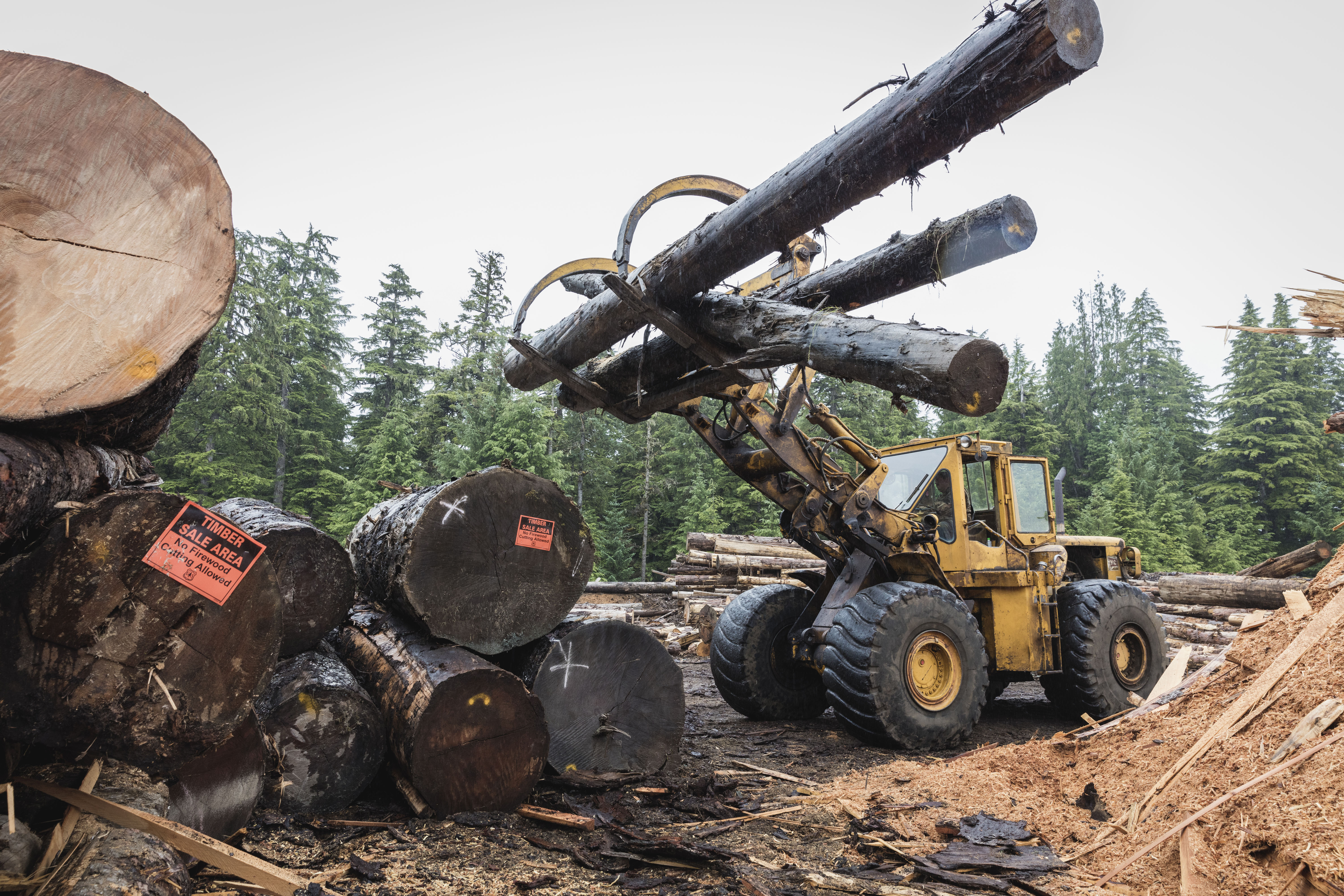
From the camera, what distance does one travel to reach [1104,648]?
279 inches

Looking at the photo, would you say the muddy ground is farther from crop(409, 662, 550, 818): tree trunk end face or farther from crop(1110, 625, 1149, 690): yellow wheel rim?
crop(1110, 625, 1149, 690): yellow wheel rim

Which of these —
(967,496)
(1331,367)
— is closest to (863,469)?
(967,496)

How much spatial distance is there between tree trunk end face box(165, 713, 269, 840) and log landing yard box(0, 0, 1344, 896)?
0.04 ft

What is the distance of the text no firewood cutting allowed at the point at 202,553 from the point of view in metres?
2.44

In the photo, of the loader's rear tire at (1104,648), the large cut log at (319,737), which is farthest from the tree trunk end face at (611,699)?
the loader's rear tire at (1104,648)

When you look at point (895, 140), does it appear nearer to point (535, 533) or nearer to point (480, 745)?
point (535, 533)

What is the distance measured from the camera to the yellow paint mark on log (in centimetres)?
231

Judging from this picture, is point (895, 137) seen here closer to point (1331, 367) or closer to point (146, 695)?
point (146, 695)

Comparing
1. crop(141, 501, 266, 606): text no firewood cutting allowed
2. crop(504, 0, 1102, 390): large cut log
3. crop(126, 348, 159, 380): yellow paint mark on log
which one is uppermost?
crop(504, 0, 1102, 390): large cut log

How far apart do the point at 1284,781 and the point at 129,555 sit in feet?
14.5

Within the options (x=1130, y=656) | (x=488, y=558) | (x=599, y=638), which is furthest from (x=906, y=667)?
(x=488, y=558)

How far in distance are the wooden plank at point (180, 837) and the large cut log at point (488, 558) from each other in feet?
5.09

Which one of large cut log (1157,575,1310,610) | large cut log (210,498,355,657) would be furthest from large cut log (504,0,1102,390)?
large cut log (1157,575,1310,610)

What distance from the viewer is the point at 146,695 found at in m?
2.45
